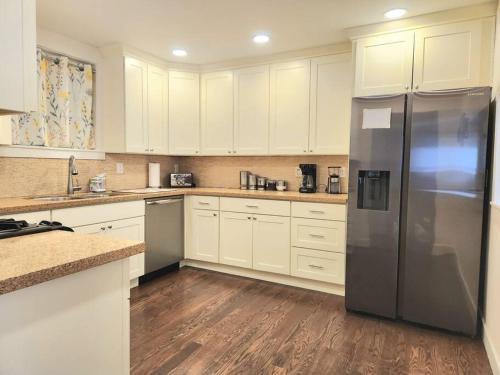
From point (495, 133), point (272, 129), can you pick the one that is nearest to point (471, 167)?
point (495, 133)

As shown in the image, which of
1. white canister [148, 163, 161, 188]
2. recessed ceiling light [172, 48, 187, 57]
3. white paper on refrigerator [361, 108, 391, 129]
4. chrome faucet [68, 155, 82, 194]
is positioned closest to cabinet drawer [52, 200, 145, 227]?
chrome faucet [68, 155, 82, 194]

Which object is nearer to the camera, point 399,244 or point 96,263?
point 96,263

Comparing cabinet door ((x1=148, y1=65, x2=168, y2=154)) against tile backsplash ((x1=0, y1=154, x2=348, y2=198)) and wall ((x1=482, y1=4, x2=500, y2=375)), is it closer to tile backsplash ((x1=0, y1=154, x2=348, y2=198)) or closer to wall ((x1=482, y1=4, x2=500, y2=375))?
tile backsplash ((x1=0, y1=154, x2=348, y2=198))

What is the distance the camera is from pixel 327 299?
300 cm

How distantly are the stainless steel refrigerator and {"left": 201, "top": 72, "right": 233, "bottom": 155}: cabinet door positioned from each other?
1.64 m

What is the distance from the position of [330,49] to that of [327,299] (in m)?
2.38

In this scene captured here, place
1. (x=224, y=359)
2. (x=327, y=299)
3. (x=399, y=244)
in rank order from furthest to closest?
(x=327, y=299) < (x=399, y=244) < (x=224, y=359)

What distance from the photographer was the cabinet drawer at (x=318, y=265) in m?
3.01

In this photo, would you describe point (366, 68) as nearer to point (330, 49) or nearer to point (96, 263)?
point (330, 49)

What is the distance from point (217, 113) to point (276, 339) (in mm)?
2583

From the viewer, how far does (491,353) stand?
2061mm

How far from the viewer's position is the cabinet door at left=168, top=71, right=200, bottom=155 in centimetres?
390

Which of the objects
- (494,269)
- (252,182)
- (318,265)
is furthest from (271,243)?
(494,269)

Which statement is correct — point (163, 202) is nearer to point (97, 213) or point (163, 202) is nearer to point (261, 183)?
point (97, 213)
